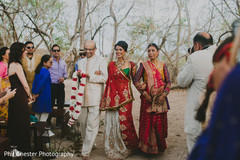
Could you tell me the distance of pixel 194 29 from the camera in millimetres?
17672

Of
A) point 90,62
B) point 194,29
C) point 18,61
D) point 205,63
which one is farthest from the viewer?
point 194,29

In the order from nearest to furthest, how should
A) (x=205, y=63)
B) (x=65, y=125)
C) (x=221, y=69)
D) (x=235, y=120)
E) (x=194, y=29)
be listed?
(x=235, y=120) → (x=221, y=69) → (x=205, y=63) → (x=65, y=125) → (x=194, y=29)

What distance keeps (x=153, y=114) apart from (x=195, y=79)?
55.9 inches

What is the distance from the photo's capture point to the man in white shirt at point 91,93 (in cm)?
374

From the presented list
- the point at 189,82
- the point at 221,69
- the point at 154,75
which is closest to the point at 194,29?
the point at 154,75

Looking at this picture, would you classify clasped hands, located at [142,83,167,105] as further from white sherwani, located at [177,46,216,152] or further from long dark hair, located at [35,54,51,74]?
long dark hair, located at [35,54,51,74]

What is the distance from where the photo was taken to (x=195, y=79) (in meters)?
2.46

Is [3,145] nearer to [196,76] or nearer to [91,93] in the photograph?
[91,93]

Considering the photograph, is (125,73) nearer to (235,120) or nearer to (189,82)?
(189,82)

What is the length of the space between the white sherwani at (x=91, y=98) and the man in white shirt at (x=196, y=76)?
5.59 ft

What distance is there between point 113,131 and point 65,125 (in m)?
1.37

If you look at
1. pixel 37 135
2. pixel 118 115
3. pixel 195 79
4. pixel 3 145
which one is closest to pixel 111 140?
pixel 118 115

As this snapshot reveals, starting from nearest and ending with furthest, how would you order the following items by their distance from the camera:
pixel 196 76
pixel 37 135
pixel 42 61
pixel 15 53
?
Answer: pixel 196 76 < pixel 15 53 < pixel 37 135 < pixel 42 61

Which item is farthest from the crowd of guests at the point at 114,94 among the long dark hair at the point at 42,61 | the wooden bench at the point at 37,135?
the wooden bench at the point at 37,135
